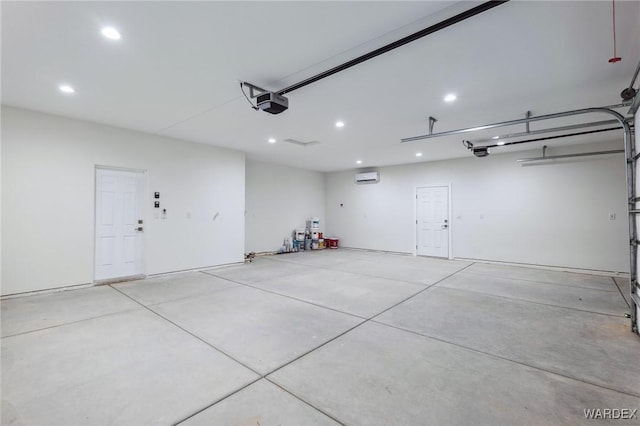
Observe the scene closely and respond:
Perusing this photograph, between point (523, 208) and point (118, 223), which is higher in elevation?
→ point (523, 208)

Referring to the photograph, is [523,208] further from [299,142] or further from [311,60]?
[311,60]

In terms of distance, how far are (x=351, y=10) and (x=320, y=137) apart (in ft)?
12.3

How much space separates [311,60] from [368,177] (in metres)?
6.93

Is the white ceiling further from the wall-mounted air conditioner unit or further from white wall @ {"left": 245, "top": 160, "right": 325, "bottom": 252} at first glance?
the wall-mounted air conditioner unit

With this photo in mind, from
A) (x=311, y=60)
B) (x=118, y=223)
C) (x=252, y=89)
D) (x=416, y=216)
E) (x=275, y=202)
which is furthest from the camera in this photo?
(x=275, y=202)

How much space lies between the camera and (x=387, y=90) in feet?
12.1

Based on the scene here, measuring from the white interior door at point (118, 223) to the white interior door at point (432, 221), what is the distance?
7423 millimetres

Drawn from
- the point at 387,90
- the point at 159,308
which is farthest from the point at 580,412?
the point at 159,308

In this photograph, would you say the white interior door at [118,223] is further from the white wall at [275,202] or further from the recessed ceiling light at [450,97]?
the recessed ceiling light at [450,97]

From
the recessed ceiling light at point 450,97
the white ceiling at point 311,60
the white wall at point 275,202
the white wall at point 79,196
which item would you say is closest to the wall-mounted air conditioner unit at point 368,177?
the white wall at point 275,202

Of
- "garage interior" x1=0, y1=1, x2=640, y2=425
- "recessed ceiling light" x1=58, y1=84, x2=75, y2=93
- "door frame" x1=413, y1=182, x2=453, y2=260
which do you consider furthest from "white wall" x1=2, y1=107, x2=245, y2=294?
"door frame" x1=413, y1=182, x2=453, y2=260

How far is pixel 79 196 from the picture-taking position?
4867 millimetres

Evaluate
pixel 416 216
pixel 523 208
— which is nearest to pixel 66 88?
pixel 416 216

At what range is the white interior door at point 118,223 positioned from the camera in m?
5.19
